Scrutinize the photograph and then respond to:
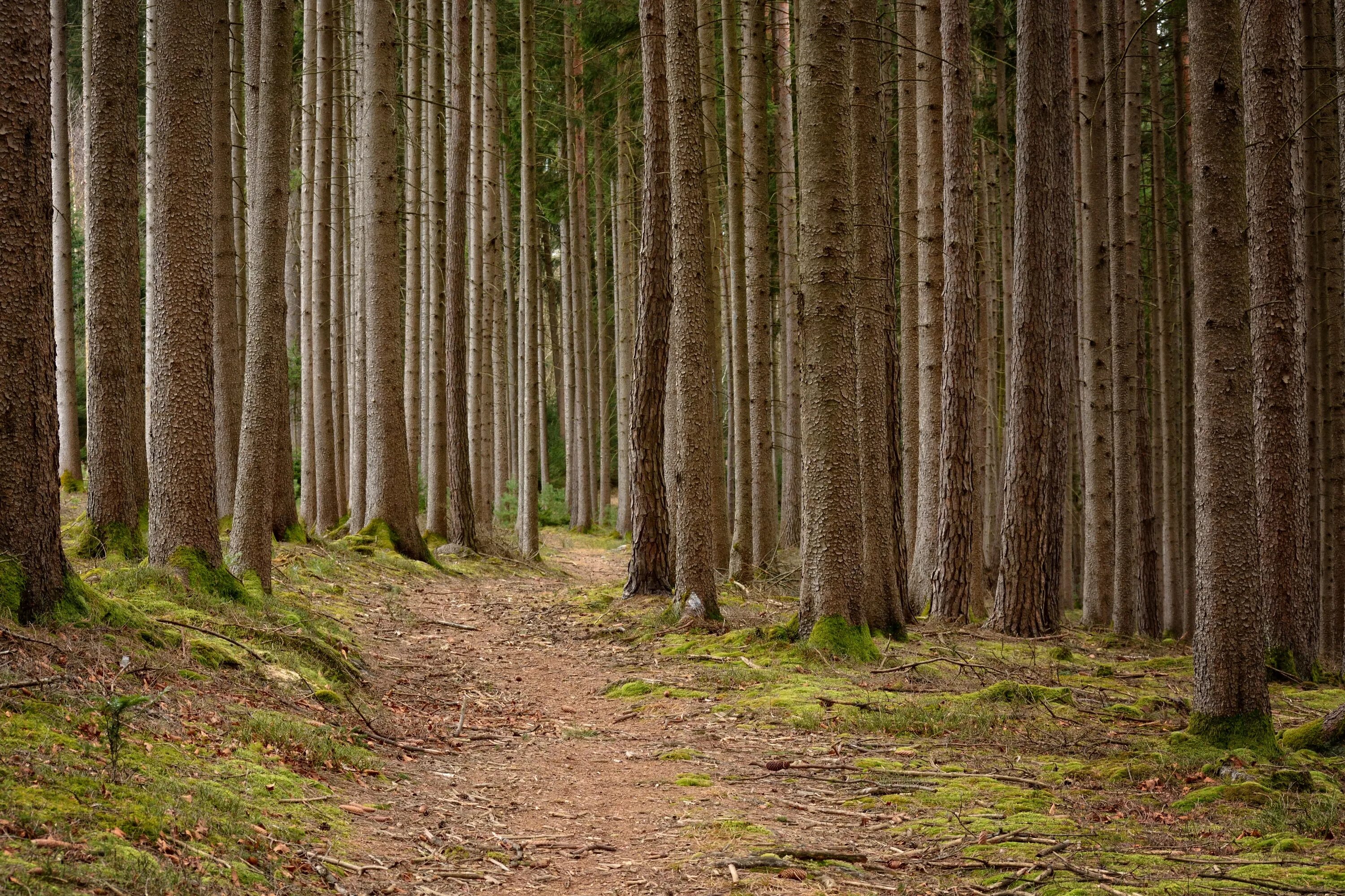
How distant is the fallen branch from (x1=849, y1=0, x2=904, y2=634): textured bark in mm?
5218

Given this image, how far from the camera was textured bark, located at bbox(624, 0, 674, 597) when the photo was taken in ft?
40.0

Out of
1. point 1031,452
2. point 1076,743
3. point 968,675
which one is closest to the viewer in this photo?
point 1076,743

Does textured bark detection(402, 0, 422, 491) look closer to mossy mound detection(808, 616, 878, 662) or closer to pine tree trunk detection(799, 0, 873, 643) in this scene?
pine tree trunk detection(799, 0, 873, 643)

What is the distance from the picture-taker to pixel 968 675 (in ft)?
27.0

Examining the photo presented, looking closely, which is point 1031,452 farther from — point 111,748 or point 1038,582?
point 111,748

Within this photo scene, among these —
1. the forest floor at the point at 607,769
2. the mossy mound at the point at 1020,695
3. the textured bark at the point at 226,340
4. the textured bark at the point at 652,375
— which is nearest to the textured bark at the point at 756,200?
the textured bark at the point at 652,375

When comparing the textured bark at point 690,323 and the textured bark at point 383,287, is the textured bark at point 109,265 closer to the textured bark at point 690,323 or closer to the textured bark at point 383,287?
the textured bark at point 690,323

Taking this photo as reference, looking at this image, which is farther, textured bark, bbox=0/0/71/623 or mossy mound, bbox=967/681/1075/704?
mossy mound, bbox=967/681/1075/704

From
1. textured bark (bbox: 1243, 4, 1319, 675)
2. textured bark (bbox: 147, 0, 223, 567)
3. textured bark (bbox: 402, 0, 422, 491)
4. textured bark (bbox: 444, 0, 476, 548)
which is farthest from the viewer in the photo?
textured bark (bbox: 402, 0, 422, 491)

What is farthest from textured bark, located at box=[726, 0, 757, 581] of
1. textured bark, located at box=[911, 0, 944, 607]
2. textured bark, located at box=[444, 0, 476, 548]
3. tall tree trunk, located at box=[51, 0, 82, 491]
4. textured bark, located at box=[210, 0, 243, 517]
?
tall tree trunk, located at box=[51, 0, 82, 491]

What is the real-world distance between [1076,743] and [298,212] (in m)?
16.3

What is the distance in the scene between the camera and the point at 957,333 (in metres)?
10.9

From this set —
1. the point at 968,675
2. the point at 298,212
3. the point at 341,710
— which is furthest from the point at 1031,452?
the point at 298,212

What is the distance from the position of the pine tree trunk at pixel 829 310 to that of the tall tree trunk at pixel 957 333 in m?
2.68
